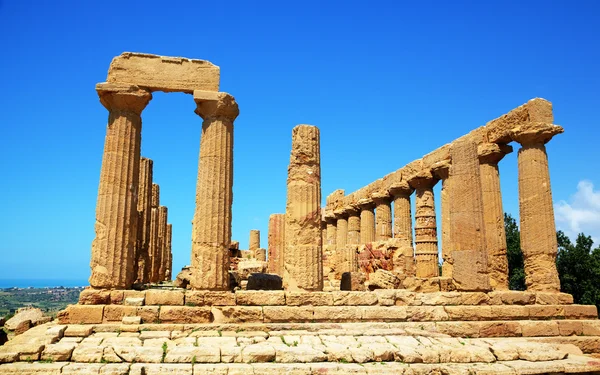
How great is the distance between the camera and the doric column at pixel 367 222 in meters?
28.1

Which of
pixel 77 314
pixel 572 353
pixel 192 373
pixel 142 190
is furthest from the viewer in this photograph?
pixel 142 190

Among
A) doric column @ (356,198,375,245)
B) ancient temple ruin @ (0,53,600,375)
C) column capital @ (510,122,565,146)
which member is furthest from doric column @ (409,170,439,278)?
doric column @ (356,198,375,245)

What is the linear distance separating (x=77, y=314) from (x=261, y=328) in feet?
15.2

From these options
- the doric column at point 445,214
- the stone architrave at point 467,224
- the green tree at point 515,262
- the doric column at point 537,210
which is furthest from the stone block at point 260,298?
the green tree at point 515,262

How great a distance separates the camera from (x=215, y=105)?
44.8 feet

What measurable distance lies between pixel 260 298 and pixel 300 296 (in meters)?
1.09

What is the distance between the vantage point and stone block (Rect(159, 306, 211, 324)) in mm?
11992

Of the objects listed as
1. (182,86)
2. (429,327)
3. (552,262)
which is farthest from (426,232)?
(182,86)

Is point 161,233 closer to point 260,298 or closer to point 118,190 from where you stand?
point 118,190

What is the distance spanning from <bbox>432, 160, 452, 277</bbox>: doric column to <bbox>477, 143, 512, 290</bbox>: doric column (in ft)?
4.77

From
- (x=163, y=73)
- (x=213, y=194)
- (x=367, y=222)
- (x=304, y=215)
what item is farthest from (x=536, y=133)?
(x=163, y=73)

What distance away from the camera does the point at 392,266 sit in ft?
62.3

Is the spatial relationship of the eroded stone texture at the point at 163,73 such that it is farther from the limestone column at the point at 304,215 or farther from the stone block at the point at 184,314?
the stone block at the point at 184,314

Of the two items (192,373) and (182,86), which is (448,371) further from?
(182,86)
